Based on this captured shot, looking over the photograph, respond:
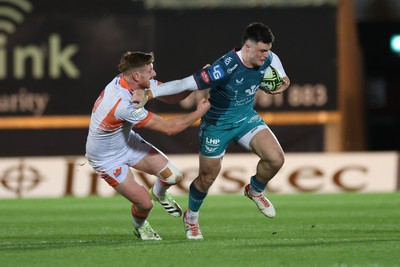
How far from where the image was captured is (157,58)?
749 inches

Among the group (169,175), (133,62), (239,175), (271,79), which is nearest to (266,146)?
(271,79)

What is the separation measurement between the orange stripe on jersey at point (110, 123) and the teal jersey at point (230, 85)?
0.78m

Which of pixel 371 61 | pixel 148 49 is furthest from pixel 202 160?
pixel 371 61

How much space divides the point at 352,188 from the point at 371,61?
26.4ft

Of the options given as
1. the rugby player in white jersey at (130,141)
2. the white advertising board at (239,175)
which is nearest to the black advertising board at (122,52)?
the white advertising board at (239,175)

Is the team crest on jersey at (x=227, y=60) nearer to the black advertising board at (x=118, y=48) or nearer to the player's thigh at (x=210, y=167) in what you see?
the player's thigh at (x=210, y=167)

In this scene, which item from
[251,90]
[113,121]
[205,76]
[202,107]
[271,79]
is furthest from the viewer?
[251,90]

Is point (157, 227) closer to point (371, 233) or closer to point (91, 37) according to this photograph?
point (371, 233)

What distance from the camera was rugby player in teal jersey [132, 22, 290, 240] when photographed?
9930mm

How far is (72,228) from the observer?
12.0 metres

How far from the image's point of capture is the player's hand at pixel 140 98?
954cm

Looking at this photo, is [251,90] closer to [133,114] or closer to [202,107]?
[202,107]

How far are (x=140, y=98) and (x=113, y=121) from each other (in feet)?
1.39

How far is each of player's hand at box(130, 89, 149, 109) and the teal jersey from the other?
→ 17.8 inches
